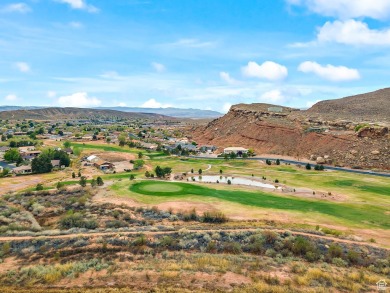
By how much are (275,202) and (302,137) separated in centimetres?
5711

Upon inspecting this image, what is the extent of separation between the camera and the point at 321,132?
95125mm

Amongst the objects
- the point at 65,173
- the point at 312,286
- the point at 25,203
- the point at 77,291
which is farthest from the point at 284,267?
the point at 65,173

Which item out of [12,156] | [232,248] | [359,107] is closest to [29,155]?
[12,156]

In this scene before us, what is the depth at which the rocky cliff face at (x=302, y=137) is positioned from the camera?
259 ft

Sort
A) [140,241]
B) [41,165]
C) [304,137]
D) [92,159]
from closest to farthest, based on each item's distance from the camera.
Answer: [140,241]
[41,165]
[92,159]
[304,137]

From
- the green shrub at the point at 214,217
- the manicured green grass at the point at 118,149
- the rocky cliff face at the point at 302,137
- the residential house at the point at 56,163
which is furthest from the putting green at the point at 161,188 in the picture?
the rocky cliff face at the point at 302,137

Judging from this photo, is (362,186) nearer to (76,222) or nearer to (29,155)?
(76,222)

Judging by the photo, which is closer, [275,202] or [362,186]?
[275,202]

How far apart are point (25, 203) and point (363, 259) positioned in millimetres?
39323

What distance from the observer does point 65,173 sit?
68875mm

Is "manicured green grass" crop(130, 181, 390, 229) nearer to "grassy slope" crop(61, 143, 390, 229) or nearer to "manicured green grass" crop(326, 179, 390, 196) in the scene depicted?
"grassy slope" crop(61, 143, 390, 229)

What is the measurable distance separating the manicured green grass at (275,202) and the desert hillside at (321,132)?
3558cm

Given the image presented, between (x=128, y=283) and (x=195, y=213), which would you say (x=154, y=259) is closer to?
(x=128, y=283)

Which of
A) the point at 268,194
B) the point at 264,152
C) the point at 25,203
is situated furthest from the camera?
the point at 264,152
